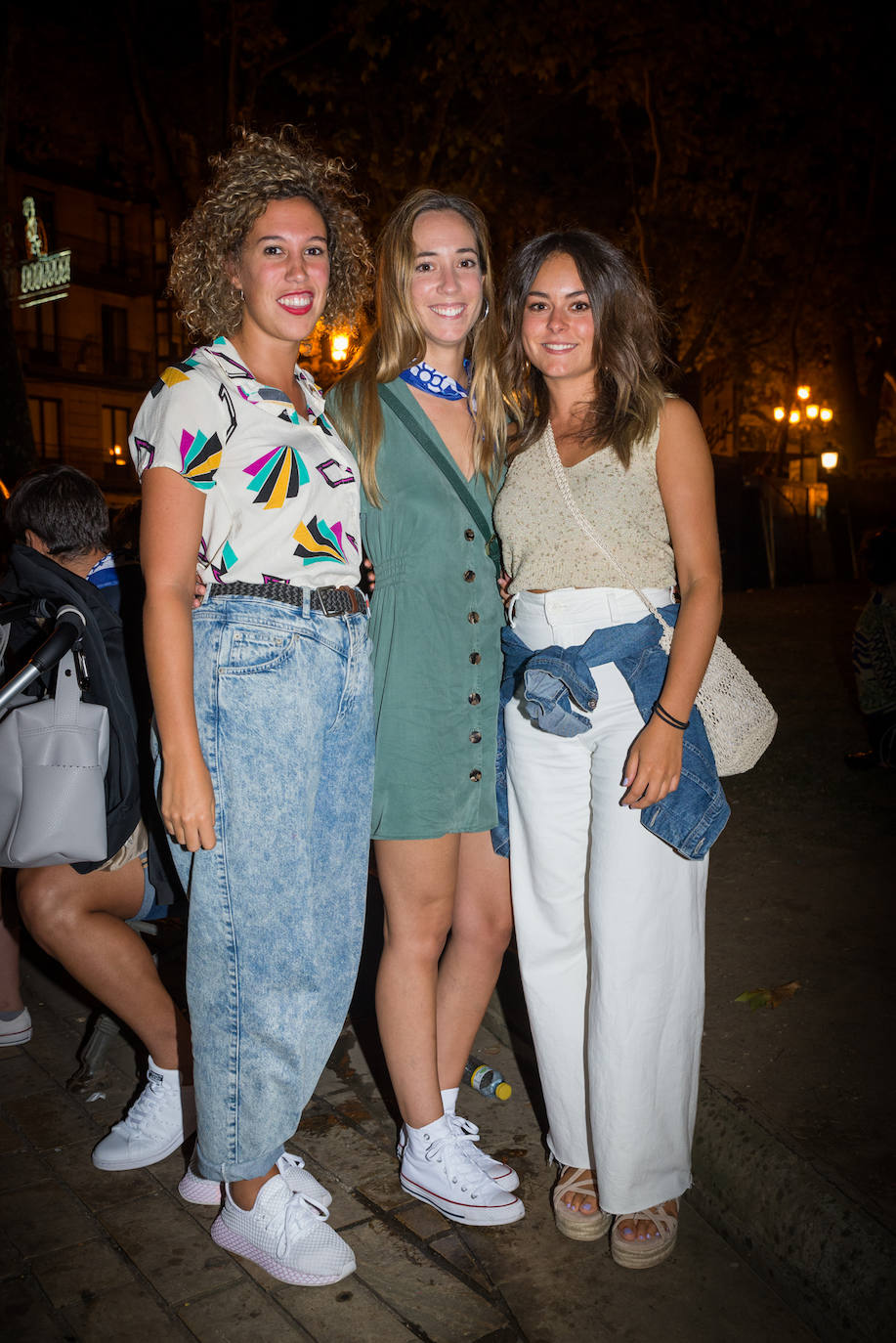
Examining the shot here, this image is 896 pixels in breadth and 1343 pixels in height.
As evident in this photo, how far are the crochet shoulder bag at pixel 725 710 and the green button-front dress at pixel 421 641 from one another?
0.33 metres

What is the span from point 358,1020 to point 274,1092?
148 centimetres

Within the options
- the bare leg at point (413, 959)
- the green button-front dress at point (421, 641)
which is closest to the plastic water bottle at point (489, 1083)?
the bare leg at point (413, 959)

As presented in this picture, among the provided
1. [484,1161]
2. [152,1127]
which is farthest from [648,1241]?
[152,1127]

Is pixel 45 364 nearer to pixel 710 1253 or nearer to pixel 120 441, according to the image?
pixel 120 441

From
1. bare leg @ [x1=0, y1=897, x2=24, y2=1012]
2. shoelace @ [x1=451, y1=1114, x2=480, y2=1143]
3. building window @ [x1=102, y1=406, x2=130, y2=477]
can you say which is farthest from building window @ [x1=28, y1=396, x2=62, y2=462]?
shoelace @ [x1=451, y1=1114, x2=480, y2=1143]

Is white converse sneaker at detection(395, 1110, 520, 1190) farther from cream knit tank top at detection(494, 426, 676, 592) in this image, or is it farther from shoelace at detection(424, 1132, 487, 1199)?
cream knit tank top at detection(494, 426, 676, 592)

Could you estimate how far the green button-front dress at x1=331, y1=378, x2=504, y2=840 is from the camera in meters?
2.75

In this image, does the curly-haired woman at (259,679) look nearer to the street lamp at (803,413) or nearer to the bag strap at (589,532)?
the bag strap at (589,532)

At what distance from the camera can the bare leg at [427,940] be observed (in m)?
2.83

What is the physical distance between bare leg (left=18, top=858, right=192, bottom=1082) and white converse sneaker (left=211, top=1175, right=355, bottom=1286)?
0.63 m

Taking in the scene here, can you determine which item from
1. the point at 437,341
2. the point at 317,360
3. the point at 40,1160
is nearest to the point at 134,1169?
the point at 40,1160

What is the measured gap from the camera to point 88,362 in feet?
120

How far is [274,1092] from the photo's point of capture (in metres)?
2.55

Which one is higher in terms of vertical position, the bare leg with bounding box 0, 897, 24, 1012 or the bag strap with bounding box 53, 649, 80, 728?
the bag strap with bounding box 53, 649, 80, 728
